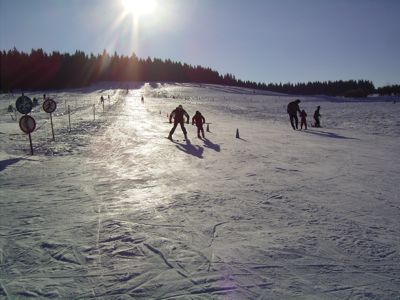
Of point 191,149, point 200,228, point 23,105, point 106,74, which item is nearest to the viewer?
point 200,228

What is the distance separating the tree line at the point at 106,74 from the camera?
8781 centimetres

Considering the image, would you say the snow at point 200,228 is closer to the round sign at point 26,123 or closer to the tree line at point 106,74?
the round sign at point 26,123

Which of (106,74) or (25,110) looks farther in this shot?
(106,74)

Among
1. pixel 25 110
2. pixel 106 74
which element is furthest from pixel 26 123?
pixel 106 74

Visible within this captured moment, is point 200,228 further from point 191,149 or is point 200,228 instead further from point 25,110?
point 25,110

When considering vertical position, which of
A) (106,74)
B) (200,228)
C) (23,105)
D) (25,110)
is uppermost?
(106,74)

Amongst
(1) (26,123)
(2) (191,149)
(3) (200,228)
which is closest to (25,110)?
(1) (26,123)

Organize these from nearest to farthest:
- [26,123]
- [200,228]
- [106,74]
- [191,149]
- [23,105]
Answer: [200,228]
[23,105]
[26,123]
[191,149]
[106,74]

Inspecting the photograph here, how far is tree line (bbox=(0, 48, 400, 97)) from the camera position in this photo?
87812 millimetres

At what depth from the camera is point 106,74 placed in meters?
114

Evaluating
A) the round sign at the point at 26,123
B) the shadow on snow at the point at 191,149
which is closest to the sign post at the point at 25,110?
the round sign at the point at 26,123

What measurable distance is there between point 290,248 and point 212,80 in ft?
460

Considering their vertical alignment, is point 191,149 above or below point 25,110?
below

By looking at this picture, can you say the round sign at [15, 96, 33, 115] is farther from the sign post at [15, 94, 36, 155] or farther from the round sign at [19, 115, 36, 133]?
the round sign at [19, 115, 36, 133]
